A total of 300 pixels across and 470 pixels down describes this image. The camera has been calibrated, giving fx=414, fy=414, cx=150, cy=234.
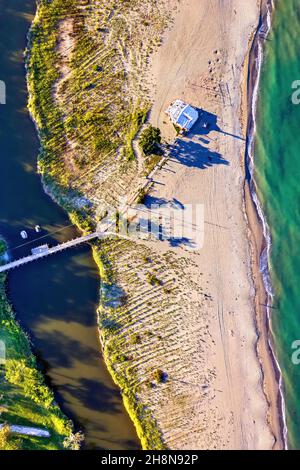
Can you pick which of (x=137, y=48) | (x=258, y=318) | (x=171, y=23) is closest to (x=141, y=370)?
(x=258, y=318)

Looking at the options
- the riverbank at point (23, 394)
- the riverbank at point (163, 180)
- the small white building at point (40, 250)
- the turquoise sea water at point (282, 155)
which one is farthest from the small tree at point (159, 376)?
the small white building at point (40, 250)

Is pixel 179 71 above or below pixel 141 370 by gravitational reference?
above

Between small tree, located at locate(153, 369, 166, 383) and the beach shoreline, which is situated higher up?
the beach shoreline

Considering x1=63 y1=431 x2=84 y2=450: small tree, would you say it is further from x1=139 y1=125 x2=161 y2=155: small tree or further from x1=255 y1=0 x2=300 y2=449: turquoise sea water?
x1=139 y1=125 x2=161 y2=155: small tree

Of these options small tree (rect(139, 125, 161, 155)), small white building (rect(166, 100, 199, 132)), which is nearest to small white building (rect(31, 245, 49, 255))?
small tree (rect(139, 125, 161, 155))

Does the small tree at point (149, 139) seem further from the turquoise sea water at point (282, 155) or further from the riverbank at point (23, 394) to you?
the riverbank at point (23, 394)

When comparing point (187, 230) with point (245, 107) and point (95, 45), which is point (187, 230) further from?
point (95, 45)

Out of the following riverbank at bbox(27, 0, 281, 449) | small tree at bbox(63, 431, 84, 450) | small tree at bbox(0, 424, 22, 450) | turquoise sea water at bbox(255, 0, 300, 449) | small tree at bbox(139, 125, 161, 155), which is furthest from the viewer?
turquoise sea water at bbox(255, 0, 300, 449)
